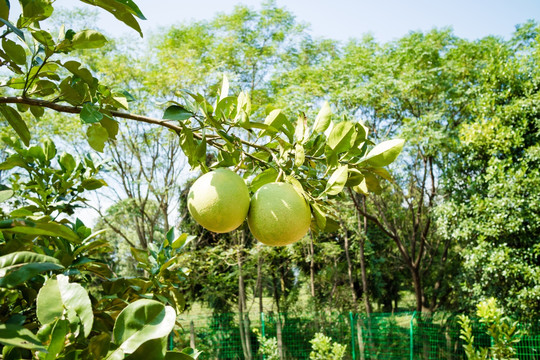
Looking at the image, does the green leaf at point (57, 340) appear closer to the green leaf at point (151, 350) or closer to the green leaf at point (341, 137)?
the green leaf at point (151, 350)

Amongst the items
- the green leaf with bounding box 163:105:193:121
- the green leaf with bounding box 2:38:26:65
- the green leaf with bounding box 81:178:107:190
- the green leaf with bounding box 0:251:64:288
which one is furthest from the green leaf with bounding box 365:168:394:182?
the green leaf with bounding box 81:178:107:190

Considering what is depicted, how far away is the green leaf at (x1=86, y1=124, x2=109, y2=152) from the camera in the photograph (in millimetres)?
1124

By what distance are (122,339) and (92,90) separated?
70cm

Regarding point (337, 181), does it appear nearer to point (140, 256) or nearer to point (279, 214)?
point (279, 214)

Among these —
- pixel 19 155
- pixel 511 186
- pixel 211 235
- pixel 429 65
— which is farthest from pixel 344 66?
pixel 19 155

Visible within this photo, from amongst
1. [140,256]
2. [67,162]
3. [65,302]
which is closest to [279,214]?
[65,302]

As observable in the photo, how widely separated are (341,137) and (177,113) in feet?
1.21

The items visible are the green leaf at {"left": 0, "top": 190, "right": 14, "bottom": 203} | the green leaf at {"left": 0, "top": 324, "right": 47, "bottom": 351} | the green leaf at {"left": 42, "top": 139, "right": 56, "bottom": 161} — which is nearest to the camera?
the green leaf at {"left": 0, "top": 324, "right": 47, "bottom": 351}

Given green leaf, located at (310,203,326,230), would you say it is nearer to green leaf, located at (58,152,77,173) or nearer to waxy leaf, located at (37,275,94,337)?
waxy leaf, located at (37,275,94,337)

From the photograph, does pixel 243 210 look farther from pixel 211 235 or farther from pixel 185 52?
pixel 211 235

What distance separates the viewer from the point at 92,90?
1.04m

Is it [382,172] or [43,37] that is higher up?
[43,37]

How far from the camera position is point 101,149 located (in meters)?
1.14

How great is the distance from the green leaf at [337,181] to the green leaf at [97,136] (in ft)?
2.16
